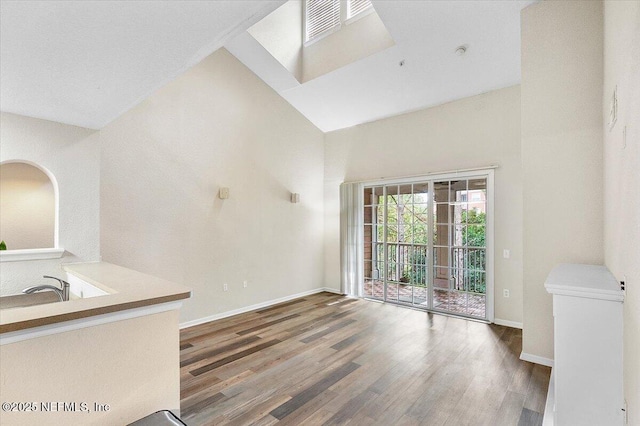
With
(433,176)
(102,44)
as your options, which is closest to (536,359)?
(433,176)

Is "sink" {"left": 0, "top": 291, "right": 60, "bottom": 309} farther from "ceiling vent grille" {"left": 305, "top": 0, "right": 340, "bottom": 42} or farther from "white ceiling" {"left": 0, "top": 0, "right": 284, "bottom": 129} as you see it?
"ceiling vent grille" {"left": 305, "top": 0, "right": 340, "bottom": 42}

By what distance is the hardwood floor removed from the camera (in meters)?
2.27

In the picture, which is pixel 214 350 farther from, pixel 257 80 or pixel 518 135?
pixel 518 135

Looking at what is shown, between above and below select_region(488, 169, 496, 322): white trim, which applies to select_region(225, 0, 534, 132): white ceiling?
above

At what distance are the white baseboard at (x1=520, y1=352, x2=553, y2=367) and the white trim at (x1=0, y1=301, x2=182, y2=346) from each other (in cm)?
337

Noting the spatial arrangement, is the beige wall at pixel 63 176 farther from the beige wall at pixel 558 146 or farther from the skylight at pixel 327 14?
the beige wall at pixel 558 146

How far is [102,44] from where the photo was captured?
65.6 inches

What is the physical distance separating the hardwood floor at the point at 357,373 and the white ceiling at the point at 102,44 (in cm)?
243

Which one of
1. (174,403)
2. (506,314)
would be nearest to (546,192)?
(506,314)

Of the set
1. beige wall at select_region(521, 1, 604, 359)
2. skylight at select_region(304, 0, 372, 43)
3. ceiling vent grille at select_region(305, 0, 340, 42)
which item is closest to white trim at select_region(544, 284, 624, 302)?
beige wall at select_region(521, 1, 604, 359)

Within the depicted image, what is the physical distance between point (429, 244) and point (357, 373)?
2580 millimetres

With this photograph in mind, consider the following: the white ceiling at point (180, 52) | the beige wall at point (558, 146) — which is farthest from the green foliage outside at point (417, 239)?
the white ceiling at point (180, 52)

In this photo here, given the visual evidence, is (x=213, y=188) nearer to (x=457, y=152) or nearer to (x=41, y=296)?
(x=41, y=296)

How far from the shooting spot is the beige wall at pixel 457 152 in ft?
13.4
